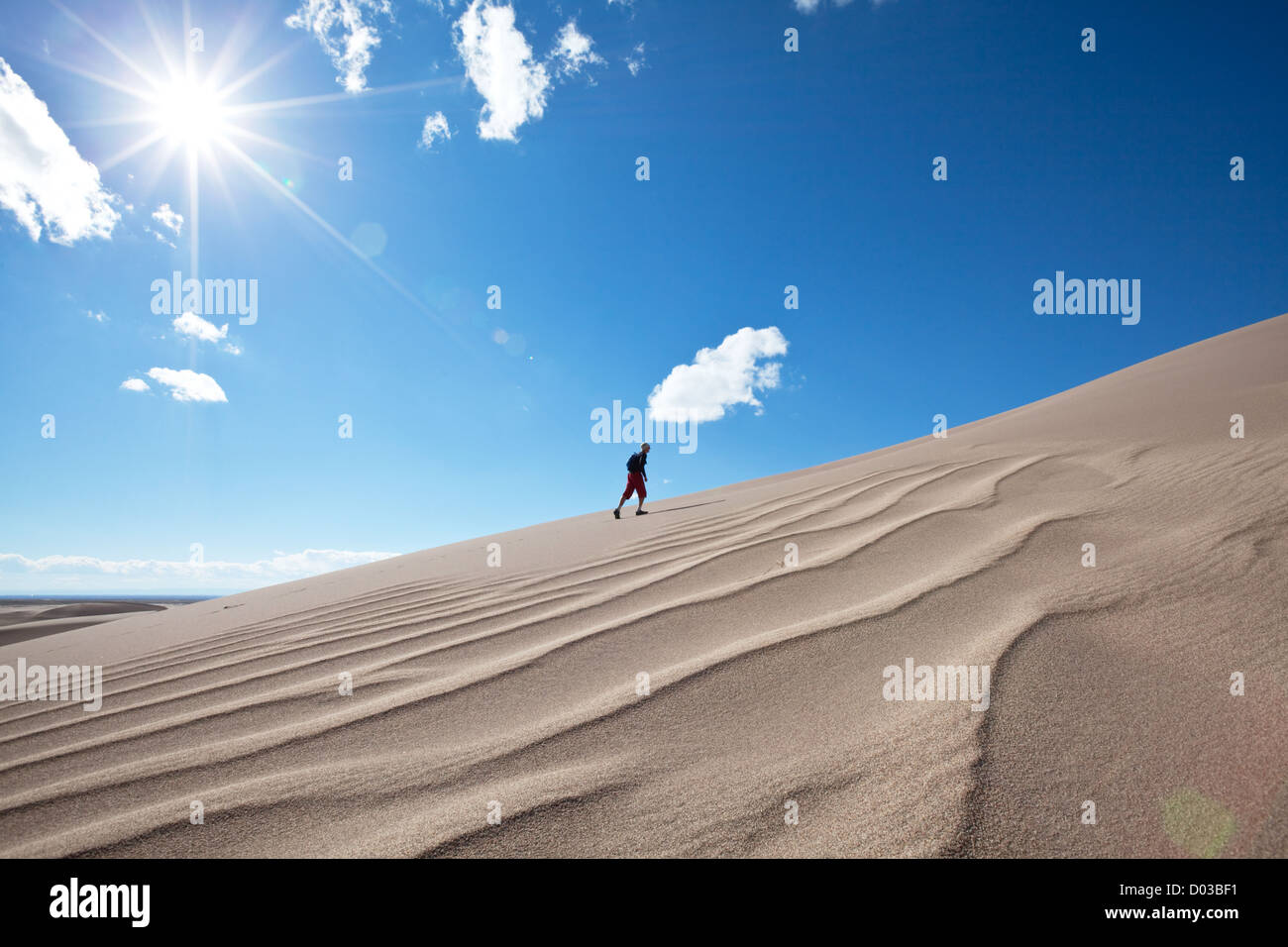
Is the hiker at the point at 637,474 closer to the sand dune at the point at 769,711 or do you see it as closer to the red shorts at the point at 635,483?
the red shorts at the point at 635,483

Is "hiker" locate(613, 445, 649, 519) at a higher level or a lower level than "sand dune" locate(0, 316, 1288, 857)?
higher

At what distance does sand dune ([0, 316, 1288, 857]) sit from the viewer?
1.10 metres

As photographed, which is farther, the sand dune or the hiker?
the hiker

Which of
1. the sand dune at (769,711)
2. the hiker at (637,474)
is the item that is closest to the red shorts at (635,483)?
the hiker at (637,474)

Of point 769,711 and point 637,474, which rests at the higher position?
point 637,474

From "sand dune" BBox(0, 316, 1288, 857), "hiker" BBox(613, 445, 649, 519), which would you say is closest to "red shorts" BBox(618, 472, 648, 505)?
"hiker" BBox(613, 445, 649, 519)

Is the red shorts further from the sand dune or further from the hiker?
the sand dune

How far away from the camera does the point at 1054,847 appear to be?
0.99 metres

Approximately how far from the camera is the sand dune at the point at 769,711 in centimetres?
110

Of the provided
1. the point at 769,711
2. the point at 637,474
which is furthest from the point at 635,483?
the point at 769,711

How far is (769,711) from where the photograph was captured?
4.95 ft

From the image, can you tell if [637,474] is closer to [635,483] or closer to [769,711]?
[635,483]
